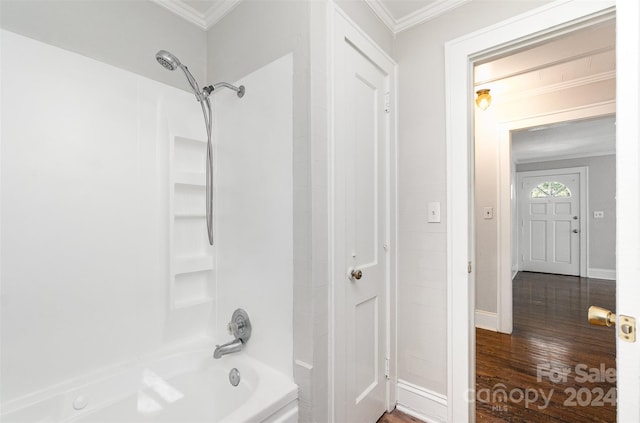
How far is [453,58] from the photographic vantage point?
5.40 ft

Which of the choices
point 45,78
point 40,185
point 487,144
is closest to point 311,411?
point 40,185

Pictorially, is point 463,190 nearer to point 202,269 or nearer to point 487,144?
point 202,269

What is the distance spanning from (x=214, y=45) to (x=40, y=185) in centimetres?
118

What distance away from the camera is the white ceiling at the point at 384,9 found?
167 centimetres

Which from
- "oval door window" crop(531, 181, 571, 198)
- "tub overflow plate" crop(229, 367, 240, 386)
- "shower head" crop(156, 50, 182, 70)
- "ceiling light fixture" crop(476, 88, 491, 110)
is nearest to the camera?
"shower head" crop(156, 50, 182, 70)

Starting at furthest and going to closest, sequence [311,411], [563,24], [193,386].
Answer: [193,386]
[563,24]
[311,411]

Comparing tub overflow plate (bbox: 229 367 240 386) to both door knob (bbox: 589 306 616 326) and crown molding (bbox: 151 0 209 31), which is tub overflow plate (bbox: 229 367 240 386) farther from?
crown molding (bbox: 151 0 209 31)

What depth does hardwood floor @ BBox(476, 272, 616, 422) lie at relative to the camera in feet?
5.93

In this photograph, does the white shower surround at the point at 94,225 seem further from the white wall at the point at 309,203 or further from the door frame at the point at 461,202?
the door frame at the point at 461,202

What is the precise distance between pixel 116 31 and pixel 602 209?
7.28 meters

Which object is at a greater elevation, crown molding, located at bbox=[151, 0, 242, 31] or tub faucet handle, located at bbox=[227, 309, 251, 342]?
crown molding, located at bbox=[151, 0, 242, 31]

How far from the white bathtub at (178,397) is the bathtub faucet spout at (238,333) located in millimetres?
66

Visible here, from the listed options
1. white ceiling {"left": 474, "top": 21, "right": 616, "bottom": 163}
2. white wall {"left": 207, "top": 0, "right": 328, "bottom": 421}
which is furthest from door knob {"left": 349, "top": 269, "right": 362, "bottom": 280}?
white ceiling {"left": 474, "top": 21, "right": 616, "bottom": 163}

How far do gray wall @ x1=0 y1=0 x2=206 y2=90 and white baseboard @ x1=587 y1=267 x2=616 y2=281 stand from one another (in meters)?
7.04
